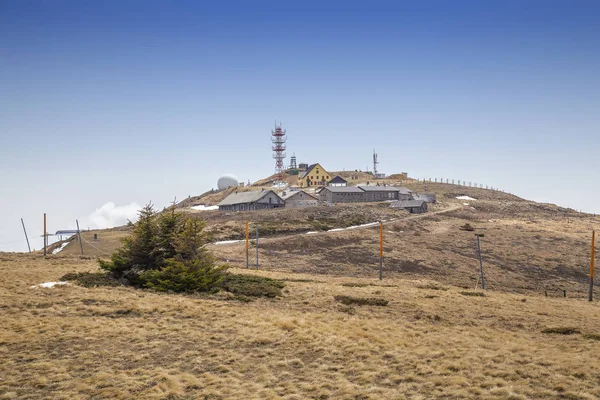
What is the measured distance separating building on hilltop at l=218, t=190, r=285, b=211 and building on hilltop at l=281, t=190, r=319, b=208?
4.83 feet

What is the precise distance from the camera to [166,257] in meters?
27.9

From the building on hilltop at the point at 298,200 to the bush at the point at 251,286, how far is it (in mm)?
71336

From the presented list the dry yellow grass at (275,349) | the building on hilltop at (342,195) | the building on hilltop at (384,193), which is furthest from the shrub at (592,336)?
the building on hilltop at (384,193)

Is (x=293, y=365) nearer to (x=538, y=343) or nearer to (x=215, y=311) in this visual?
(x=215, y=311)

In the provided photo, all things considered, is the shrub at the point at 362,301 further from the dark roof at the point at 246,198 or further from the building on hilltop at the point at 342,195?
the building on hilltop at the point at 342,195

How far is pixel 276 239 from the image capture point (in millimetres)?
60812

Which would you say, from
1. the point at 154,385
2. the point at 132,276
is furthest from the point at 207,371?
the point at 132,276

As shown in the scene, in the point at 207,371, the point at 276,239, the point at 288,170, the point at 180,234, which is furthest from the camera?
the point at 288,170

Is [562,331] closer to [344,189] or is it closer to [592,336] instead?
[592,336]

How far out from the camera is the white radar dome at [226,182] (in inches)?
6234

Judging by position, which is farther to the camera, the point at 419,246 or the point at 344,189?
the point at 344,189

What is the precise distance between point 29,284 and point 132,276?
547cm

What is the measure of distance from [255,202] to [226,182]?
2412 inches

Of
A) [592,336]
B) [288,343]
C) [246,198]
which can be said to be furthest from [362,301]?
[246,198]
